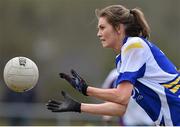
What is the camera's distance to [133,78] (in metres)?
6.58

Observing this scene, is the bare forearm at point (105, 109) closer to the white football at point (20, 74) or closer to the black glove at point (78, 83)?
the black glove at point (78, 83)

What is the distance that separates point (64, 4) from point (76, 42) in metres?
2.25

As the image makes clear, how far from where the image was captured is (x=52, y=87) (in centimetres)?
2145

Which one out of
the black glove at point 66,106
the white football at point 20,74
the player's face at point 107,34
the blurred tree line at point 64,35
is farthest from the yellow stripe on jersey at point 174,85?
the blurred tree line at point 64,35

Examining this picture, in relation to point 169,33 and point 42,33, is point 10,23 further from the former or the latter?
point 169,33

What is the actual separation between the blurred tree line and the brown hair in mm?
14149

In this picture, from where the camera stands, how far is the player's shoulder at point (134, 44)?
6652 millimetres

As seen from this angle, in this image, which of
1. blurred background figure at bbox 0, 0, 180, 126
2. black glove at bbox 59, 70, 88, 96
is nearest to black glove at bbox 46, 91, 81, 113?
black glove at bbox 59, 70, 88, 96

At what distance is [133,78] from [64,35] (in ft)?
57.2

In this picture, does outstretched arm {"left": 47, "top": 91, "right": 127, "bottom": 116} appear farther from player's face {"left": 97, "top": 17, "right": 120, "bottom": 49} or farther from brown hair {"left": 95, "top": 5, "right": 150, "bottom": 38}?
brown hair {"left": 95, "top": 5, "right": 150, "bottom": 38}

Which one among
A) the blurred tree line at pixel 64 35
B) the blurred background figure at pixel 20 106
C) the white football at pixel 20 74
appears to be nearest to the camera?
the white football at pixel 20 74

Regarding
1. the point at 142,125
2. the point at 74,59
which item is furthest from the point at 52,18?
the point at 142,125

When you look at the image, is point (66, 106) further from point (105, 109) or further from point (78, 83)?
point (105, 109)

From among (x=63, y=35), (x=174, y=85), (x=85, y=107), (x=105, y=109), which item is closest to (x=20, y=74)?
(x=85, y=107)
